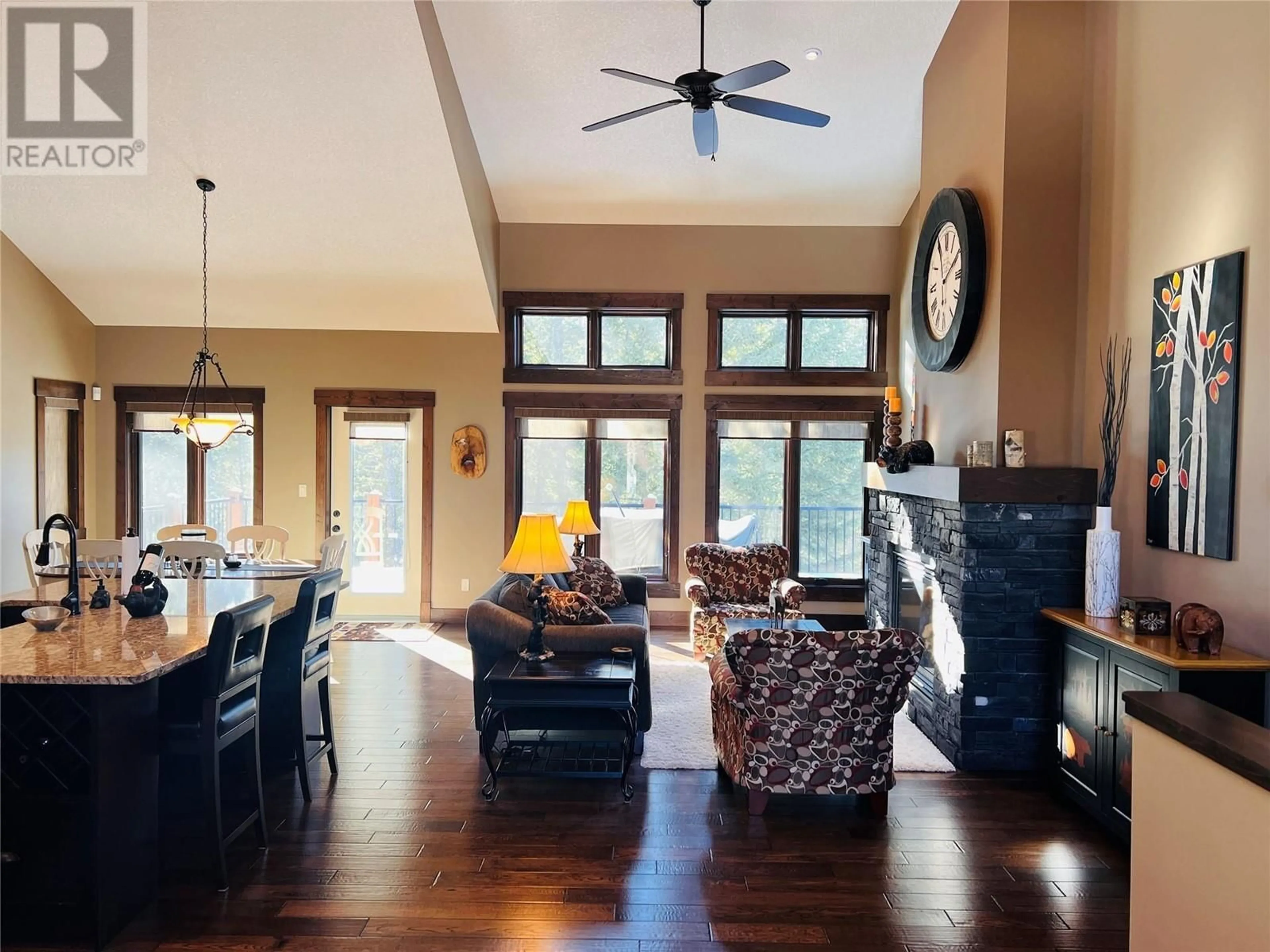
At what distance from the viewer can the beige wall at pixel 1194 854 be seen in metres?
1.69

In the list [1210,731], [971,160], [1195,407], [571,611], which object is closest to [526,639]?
[571,611]

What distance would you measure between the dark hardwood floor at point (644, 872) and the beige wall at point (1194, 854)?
100cm

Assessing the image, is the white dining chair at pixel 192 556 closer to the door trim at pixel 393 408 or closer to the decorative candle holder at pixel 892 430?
the door trim at pixel 393 408

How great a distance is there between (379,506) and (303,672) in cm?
428

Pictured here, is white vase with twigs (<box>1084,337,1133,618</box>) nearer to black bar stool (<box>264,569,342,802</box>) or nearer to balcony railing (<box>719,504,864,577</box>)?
balcony railing (<box>719,504,864,577</box>)

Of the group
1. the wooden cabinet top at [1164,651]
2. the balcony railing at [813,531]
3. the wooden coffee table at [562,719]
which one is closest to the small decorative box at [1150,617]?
the wooden cabinet top at [1164,651]

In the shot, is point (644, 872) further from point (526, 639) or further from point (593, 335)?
point (593, 335)

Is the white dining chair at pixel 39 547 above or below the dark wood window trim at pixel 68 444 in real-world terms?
below

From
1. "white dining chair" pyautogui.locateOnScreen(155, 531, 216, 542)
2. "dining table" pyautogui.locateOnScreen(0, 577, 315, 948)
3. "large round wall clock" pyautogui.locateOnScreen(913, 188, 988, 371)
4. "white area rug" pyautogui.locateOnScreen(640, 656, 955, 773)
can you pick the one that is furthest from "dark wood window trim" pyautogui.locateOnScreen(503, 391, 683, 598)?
"dining table" pyautogui.locateOnScreen(0, 577, 315, 948)

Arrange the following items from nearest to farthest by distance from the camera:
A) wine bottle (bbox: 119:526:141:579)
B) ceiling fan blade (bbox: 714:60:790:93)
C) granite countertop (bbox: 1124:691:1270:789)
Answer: granite countertop (bbox: 1124:691:1270:789) < wine bottle (bbox: 119:526:141:579) < ceiling fan blade (bbox: 714:60:790:93)

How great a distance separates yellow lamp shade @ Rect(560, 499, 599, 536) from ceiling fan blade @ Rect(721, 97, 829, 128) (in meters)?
3.41

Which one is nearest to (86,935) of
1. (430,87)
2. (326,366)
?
(430,87)

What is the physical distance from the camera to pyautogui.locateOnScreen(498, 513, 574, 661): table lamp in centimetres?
423

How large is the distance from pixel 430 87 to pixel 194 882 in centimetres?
467
